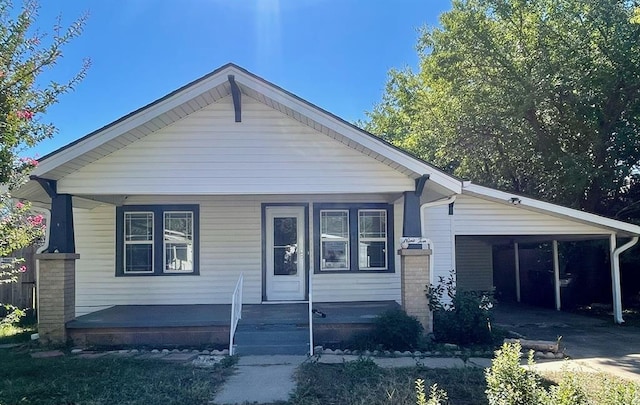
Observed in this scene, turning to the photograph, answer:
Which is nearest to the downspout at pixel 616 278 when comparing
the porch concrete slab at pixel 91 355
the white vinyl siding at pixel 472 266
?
the white vinyl siding at pixel 472 266

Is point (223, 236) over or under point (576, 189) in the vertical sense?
under

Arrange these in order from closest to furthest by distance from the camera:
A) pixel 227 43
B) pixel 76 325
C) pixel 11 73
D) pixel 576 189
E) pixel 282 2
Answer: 1. pixel 11 73
2. pixel 76 325
3. pixel 282 2
4. pixel 227 43
5. pixel 576 189

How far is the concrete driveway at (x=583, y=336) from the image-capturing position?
7656 mm

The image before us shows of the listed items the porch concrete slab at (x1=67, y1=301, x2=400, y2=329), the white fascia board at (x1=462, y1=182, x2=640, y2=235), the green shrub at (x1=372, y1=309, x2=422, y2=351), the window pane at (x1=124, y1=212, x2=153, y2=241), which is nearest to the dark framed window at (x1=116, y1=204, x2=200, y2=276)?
the window pane at (x1=124, y1=212, x2=153, y2=241)

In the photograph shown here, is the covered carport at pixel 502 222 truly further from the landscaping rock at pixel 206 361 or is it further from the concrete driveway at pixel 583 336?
the landscaping rock at pixel 206 361

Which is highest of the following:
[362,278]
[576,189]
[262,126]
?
[262,126]

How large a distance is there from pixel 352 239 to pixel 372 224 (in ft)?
1.95

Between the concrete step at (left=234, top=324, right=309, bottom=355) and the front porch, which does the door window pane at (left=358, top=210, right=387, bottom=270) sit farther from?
the concrete step at (left=234, top=324, right=309, bottom=355)

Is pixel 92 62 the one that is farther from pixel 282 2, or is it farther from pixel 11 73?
pixel 282 2

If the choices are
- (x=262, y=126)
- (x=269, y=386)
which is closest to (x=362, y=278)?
(x=262, y=126)

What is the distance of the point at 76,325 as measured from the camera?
29.1 feet

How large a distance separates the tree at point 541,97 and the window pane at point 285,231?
315 inches

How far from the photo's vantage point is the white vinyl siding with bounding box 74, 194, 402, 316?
11297mm

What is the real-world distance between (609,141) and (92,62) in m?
14.0
